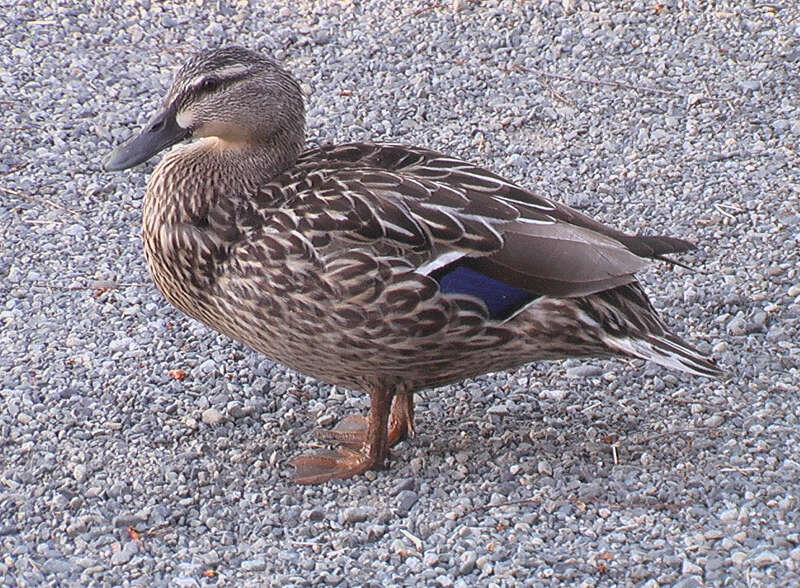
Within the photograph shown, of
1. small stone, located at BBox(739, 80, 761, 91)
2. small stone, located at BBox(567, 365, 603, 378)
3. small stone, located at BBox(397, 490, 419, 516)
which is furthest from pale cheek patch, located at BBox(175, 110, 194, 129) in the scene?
small stone, located at BBox(739, 80, 761, 91)

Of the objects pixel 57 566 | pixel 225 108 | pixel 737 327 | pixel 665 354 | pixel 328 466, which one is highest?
pixel 225 108

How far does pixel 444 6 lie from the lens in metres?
7.33

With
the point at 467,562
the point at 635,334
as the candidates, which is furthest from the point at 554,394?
the point at 467,562

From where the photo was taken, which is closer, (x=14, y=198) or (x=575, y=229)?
(x=575, y=229)

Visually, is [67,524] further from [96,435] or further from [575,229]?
[575,229]

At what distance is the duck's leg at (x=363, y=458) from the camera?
443cm

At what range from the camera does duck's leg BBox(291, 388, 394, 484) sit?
4.43 metres

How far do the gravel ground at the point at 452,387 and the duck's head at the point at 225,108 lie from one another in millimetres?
933

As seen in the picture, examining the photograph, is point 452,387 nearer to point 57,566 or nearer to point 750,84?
point 57,566

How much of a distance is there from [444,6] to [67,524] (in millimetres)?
4102

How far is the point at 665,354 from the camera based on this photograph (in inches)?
171

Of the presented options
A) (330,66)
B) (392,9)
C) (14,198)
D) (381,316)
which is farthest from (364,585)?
(392,9)

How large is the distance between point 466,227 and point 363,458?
35.4 inches

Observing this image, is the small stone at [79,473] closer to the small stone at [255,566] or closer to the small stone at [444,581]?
the small stone at [255,566]
